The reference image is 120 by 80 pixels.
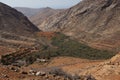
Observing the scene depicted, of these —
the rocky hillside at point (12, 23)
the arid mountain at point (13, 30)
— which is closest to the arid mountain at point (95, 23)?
the rocky hillside at point (12, 23)

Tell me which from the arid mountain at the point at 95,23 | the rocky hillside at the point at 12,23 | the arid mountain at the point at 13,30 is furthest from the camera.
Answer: the arid mountain at the point at 95,23

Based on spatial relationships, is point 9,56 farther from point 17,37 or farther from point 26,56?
point 17,37

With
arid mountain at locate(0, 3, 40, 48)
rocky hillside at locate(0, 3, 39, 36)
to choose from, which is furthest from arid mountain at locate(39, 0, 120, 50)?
arid mountain at locate(0, 3, 40, 48)

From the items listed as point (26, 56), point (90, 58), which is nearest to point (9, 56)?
point (26, 56)

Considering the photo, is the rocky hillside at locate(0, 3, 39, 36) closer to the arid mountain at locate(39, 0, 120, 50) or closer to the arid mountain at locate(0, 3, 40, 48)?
the arid mountain at locate(0, 3, 40, 48)

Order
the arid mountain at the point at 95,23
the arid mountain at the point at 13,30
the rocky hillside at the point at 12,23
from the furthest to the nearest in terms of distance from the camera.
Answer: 1. the arid mountain at the point at 95,23
2. the rocky hillside at the point at 12,23
3. the arid mountain at the point at 13,30

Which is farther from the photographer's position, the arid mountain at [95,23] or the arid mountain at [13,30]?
the arid mountain at [95,23]

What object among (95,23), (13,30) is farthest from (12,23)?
(95,23)

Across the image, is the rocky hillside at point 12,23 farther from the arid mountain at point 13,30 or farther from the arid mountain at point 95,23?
the arid mountain at point 95,23

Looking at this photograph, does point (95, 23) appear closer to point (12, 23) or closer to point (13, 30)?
point (12, 23)
